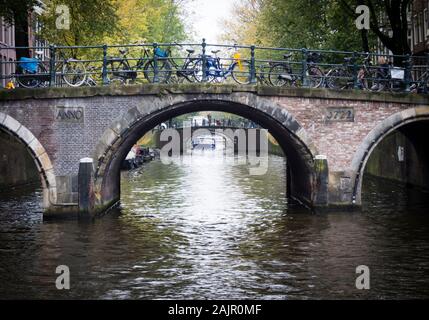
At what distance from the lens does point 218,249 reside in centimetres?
1698

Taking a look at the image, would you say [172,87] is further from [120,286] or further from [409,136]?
[409,136]

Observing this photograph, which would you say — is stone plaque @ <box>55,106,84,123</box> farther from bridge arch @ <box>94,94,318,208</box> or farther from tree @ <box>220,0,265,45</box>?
tree @ <box>220,0,265,45</box>

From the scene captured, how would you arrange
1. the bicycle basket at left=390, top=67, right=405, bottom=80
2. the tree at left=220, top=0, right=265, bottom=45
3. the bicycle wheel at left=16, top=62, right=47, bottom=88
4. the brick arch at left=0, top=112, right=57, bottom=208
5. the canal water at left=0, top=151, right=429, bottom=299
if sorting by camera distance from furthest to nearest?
the tree at left=220, top=0, right=265, bottom=45 < the bicycle basket at left=390, top=67, right=405, bottom=80 < the bicycle wheel at left=16, top=62, right=47, bottom=88 < the brick arch at left=0, top=112, right=57, bottom=208 < the canal water at left=0, top=151, right=429, bottom=299

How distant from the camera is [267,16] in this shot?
3831 cm

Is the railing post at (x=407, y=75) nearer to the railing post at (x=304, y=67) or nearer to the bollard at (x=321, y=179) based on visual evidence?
the railing post at (x=304, y=67)

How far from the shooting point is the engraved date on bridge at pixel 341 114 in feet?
70.9

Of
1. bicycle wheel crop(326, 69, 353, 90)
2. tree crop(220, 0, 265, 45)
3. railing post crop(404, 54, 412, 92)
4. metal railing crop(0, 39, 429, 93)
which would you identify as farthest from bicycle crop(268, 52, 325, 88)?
tree crop(220, 0, 265, 45)

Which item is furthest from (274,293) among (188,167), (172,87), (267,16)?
(188,167)

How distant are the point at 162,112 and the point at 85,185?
2891mm

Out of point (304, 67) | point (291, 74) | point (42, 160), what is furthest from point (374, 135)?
point (42, 160)

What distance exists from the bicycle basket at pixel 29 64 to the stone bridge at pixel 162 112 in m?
1.08

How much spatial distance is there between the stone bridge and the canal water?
929 millimetres

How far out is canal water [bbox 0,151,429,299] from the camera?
13367 mm

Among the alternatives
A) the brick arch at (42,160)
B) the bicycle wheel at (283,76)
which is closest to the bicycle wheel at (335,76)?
the bicycle wheel at (283,76)
